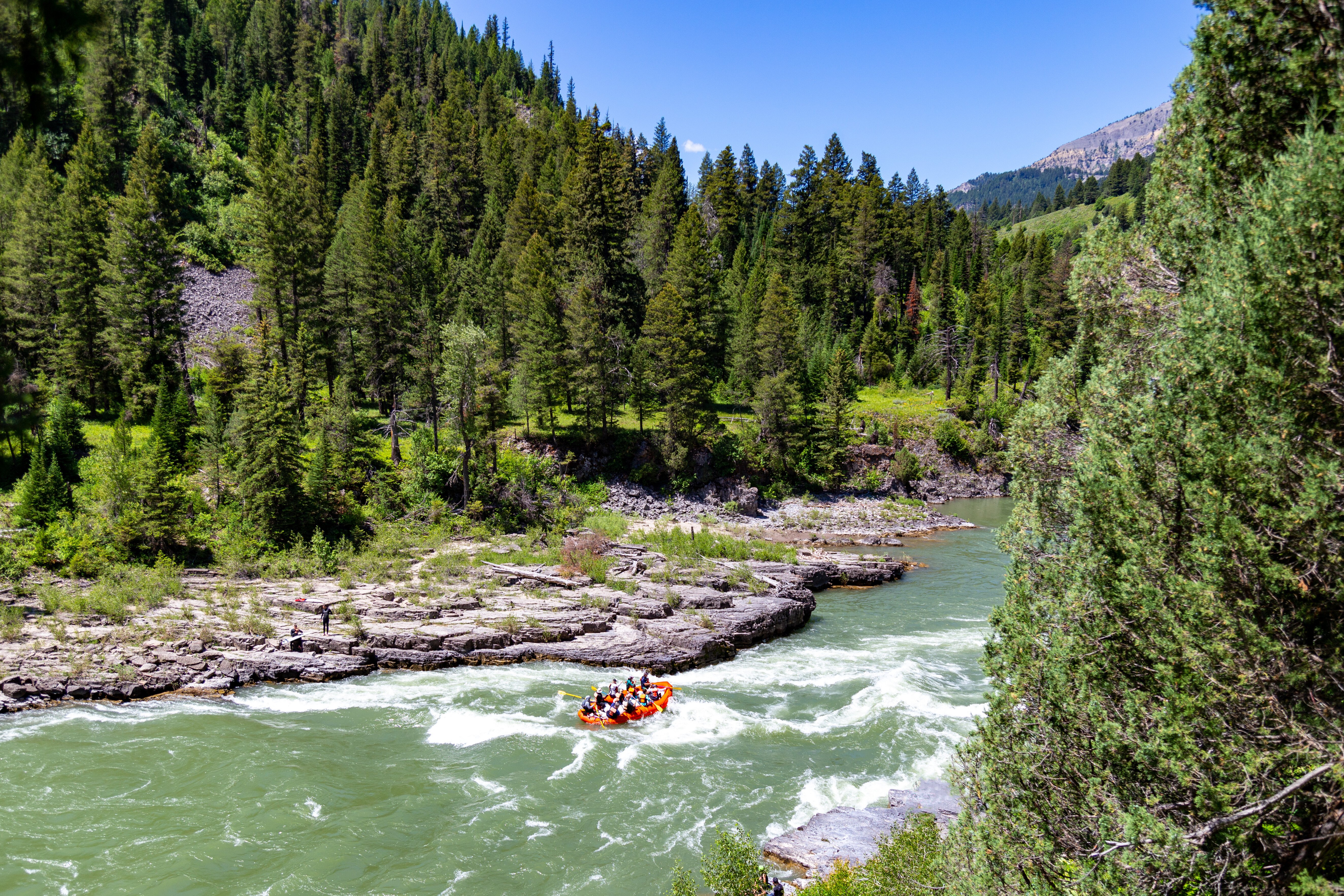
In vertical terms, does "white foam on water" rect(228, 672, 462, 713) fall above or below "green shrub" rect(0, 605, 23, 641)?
below

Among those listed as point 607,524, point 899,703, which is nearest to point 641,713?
point 899,703

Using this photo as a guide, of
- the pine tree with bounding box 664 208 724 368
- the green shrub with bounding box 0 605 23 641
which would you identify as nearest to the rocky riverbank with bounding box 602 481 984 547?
the pine tree with bounding box 664 208 724 368

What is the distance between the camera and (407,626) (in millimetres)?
22891

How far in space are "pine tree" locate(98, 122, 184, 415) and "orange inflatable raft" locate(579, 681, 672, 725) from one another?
35639 mm

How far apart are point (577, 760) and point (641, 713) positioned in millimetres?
2665

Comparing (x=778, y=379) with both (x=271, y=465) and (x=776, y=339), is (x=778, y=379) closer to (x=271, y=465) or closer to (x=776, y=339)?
(x=776, y=339)

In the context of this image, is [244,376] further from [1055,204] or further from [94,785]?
[1055,204]

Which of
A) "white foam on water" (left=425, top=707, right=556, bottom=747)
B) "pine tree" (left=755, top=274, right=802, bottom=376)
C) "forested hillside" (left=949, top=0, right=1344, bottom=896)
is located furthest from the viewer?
"pine tree" (left=755, top=274, right=802, bottom=376)

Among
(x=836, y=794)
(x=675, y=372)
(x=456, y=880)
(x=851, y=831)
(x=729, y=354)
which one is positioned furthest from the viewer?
(x=729, y=354)

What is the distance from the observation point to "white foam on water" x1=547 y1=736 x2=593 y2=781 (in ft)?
50.8

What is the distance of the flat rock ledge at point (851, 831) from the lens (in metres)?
11.6

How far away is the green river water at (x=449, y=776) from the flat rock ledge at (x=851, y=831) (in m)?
0.66

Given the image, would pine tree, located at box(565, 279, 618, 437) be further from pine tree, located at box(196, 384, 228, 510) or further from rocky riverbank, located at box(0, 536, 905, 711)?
pine tree, located at box(196, 384, 228, 510)

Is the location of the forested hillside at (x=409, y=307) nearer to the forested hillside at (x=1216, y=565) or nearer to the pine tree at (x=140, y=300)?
the pine tree at (x=140, y=300)
